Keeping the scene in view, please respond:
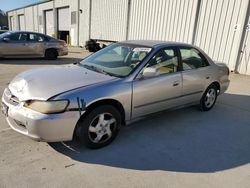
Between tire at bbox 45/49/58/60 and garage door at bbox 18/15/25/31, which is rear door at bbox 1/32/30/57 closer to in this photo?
tire at bbox 45/49/58/60

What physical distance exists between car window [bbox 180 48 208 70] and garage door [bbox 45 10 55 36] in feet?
86.4

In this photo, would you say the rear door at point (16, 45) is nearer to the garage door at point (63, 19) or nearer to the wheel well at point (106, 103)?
the wheel well at point (106, 103)

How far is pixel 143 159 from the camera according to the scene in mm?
3125

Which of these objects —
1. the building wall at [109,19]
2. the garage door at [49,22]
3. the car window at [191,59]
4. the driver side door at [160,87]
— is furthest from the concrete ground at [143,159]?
the garage door at [49,22]

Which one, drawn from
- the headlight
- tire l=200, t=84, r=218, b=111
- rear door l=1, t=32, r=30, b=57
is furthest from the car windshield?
rear door l=1, t=32, r=30, b=57

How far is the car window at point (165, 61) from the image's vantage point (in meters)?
3.84

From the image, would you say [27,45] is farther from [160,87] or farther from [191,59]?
[160,87]

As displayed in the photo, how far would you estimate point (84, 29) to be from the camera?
22078 millimetres

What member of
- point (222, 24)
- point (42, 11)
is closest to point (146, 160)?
point (222, 24)

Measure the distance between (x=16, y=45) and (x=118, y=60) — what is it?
8.57 metres

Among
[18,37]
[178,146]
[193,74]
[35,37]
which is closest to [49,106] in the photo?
[178,146]

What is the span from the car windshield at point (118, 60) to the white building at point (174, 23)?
→ 24.5 feet

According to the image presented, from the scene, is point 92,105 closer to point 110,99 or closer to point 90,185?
point 110,99

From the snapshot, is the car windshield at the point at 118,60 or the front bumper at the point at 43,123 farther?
the car windshield at the point at 118,60
